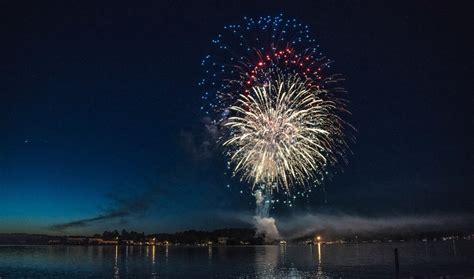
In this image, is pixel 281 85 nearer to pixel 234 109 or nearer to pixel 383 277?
pixel 234 109

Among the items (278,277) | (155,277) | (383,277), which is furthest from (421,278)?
(155,277)

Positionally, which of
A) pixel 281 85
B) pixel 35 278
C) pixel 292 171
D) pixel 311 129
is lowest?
pixel 35 278

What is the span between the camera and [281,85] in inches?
1665

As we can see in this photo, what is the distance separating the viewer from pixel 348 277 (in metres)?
63.2

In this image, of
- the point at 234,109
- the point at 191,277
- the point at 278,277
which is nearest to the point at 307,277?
the point at 278,277

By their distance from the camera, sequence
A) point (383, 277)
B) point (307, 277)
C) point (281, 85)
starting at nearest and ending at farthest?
point (281, 85), point (383, 277), point (307, 277)

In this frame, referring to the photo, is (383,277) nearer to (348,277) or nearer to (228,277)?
(348,277)

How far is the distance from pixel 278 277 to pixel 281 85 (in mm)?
33719

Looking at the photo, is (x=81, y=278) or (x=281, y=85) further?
(x=81, y=278)

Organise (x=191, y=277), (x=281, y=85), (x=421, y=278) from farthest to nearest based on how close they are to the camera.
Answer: (x=191, y=277), (x=421, y=278), (x=281, y=85)

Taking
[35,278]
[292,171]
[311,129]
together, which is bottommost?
[35,278]

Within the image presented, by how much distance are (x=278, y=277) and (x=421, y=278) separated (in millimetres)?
22865

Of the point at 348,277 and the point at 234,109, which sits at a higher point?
the point at 234,109

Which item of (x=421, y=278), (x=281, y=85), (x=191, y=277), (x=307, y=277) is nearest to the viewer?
(x=281, y=85)
